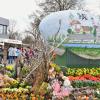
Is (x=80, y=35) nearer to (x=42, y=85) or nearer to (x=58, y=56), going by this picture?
(x=58, y=56)

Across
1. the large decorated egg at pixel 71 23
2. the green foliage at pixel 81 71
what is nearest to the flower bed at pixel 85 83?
the green foliage at pixel 81 71

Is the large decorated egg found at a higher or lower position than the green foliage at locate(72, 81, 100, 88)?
higher

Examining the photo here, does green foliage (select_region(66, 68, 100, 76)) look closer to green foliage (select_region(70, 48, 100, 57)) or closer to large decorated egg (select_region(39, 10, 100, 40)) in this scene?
green foliage (select_region(70, 48, 100, 57))

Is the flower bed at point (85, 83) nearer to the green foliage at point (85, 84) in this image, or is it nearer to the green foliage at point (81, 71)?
the green foliage at point (85, 84)

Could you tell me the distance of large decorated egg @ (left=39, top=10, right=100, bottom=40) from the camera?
2017 centimetres

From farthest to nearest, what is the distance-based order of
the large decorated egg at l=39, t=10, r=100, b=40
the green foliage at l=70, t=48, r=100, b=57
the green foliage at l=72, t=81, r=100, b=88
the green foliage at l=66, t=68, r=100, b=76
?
the green foliage at l=70, t=48, r=100, b=57 < the large decorated egg at l=39, t=10, r=100, b=40 < the green foliage at l=66, t=68, r=100, b=76 < the green foliage at l=72, t=81, r=100, b=88

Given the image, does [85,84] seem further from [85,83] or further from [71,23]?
[71,23]

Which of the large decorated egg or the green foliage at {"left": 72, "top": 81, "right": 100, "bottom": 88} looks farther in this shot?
the large decorated egg

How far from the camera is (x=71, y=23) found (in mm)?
20312

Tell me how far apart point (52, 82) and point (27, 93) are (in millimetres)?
734

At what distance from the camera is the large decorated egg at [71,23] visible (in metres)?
20.2

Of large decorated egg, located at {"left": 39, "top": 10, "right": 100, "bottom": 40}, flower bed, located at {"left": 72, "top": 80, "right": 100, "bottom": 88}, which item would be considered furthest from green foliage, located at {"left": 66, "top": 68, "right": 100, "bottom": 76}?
flower bed, located at {"left": 72, "top": 80, "right": 100, "bottom": 88}

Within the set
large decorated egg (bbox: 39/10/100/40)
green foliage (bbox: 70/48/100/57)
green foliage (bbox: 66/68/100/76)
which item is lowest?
green foliage (bbox: 66/68/100/76)

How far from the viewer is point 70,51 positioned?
67.5 ft
